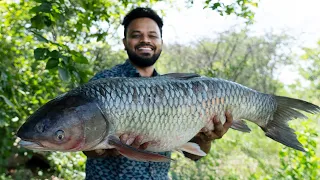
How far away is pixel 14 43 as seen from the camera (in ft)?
13.7

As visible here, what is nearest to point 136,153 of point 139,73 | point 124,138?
point 124,138

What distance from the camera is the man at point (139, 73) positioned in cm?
221

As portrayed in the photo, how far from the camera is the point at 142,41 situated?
2471 mm

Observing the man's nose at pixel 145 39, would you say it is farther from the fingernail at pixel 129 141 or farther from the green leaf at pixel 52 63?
the fingernail at pixel 129 141

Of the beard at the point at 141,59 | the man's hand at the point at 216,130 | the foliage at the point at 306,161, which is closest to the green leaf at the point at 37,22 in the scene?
the beard at the point at 141,59

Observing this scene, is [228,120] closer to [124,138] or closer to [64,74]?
[124,138]

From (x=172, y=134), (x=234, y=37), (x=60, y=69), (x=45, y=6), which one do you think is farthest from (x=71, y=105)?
(x=234, y=37)

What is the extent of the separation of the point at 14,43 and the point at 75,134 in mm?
2946

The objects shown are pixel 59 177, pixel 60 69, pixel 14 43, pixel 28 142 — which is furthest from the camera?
pixel 59 177

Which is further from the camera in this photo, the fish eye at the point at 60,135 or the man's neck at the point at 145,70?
the man's neck at the point at 145,70

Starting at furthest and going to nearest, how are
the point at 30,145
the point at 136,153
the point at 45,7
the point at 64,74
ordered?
1. the point at 45,7
2. the point at 64,74
3. the point at 136,153
4. the point at 30,145

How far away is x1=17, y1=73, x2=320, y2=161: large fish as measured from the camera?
1599 millimetres

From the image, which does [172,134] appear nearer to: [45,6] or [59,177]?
[45,6]

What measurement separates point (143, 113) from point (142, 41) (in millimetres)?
819
